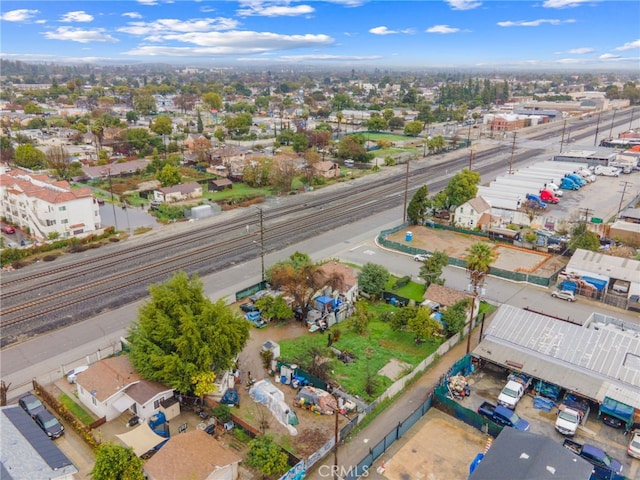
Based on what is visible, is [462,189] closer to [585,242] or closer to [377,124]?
[585,242]

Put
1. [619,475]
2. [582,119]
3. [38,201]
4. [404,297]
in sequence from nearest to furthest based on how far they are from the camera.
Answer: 1. [619,475]
2. [404,297]
3. [38,201]
4. [582,119]

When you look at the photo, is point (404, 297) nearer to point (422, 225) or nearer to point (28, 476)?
point (422, 225)


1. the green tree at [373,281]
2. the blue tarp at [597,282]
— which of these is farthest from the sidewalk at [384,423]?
the blue tarp at [597,282]

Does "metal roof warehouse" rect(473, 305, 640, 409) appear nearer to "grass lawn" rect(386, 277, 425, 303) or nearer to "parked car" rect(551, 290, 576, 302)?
"parked car" rect(551, 290, 576, 302)

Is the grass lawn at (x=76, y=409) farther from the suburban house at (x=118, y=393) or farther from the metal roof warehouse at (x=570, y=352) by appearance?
the metal roof warehouse at (x=570, y=352)

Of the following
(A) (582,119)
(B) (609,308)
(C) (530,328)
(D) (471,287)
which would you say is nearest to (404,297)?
(D) (471,287)

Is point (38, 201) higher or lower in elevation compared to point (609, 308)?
higher
